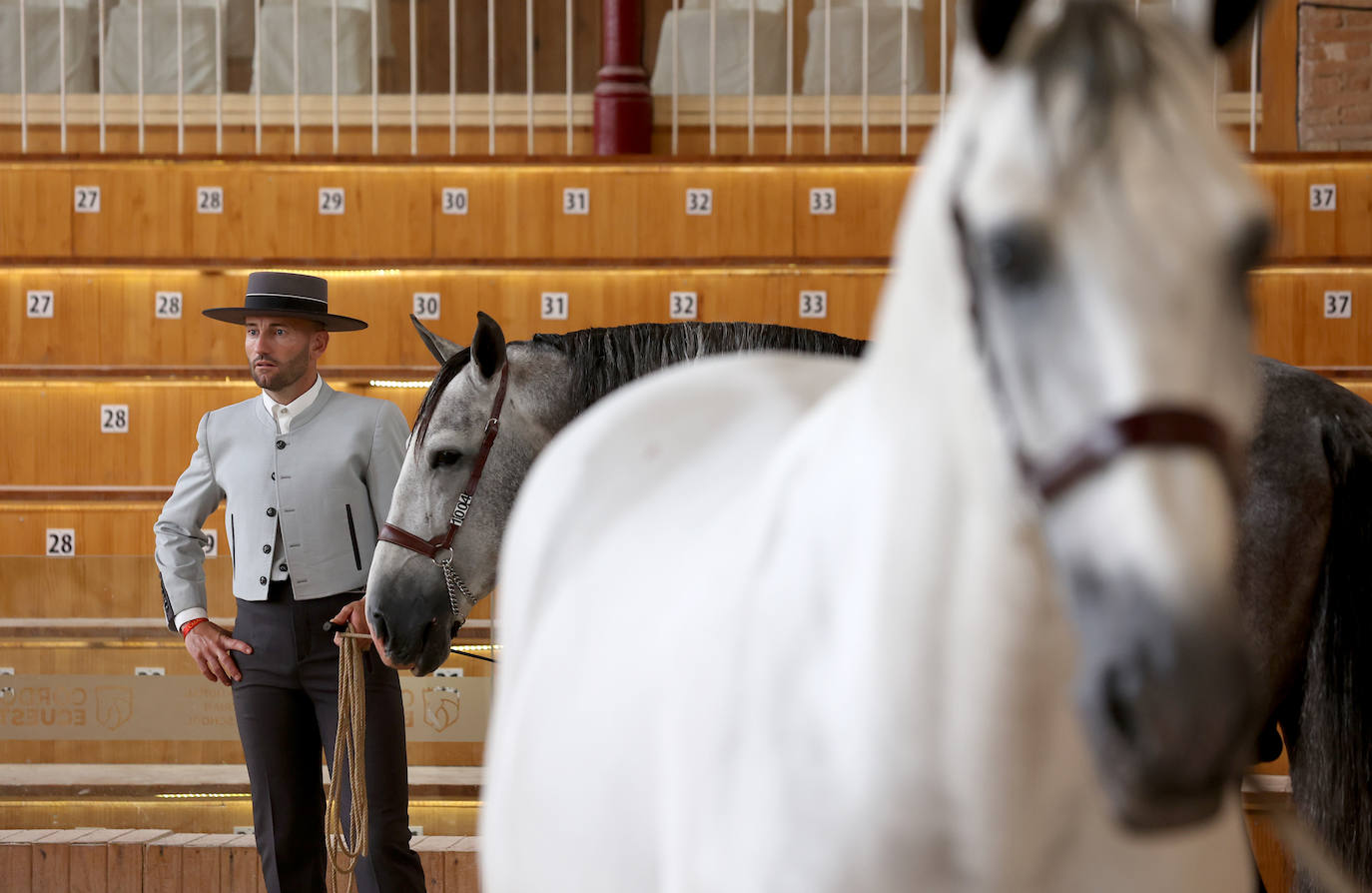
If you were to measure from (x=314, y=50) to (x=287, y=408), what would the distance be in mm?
3779

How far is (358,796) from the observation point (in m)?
2.33

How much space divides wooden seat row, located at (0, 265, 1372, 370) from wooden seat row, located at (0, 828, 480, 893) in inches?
92.4

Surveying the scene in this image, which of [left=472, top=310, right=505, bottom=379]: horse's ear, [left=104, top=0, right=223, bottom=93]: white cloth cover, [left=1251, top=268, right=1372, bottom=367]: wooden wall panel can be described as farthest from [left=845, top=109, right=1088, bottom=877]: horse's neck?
[left=104, top=0, right=223, bottom=93]: white cloth cover

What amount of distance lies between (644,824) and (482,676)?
1.96 metres

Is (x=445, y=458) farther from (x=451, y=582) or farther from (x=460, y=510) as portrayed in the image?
(x=451, y=582)

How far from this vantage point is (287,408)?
2.59m

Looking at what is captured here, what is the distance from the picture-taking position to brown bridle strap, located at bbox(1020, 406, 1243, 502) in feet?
1.77

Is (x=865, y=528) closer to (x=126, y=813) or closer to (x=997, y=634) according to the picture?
(x=997, y=634)

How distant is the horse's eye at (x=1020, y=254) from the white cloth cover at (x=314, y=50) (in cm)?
566

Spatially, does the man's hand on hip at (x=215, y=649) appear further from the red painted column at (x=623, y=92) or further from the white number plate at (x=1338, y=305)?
the white number plate at (x=1338, y=305)

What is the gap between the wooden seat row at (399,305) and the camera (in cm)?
496

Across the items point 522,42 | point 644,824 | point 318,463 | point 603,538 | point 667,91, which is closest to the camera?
point 644,824

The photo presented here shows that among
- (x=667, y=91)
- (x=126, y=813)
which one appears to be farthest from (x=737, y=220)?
(x=126, y=813)

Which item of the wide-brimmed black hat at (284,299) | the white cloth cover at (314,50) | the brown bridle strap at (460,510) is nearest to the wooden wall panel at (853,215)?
the white cloth cover at (314,50)
